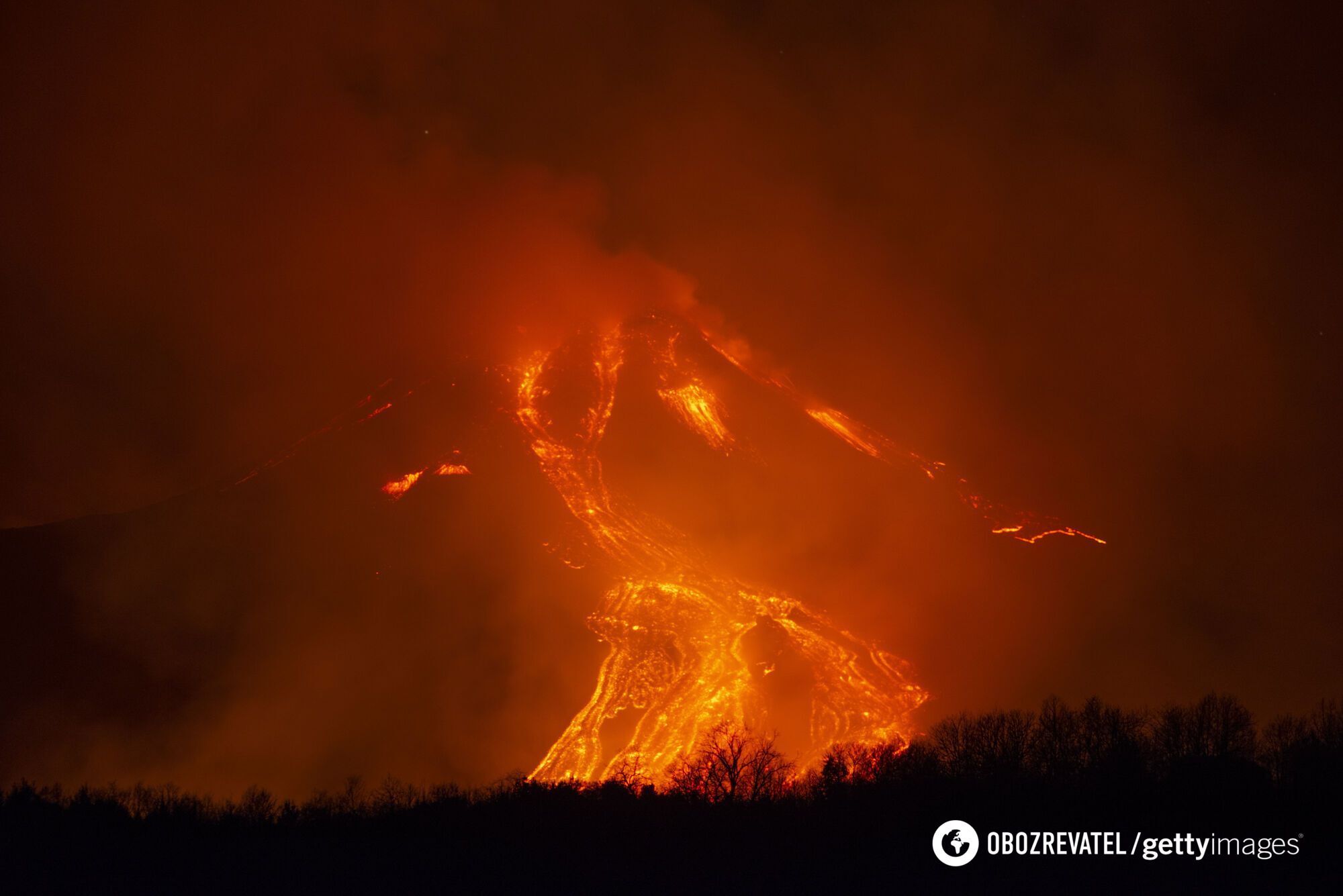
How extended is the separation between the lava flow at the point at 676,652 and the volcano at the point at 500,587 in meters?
0.15

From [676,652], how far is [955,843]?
92.0ft

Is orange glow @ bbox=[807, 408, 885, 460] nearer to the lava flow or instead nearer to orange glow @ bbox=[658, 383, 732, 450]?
orange glow @ bbox=[658, 383, 732, 450]

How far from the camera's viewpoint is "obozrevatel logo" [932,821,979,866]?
18.7 m

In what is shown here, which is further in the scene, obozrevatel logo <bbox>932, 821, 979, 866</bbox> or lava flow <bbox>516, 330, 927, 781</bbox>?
lava flow <bbox>516, 330, 927, 781</bbox>

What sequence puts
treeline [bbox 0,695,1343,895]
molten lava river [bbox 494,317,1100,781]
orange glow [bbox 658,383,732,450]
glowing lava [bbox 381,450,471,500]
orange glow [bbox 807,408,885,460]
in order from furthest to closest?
orange glow [bbox 807,408,885,460], orange glow [bbox 658,383,732,450], glowing lava [bbox 381,450,471,500], molten lava river [bbox 494,317,1100,781], treeline [bbox 0,695,1343,895]

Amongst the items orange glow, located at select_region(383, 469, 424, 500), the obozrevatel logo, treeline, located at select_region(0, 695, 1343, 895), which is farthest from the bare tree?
orange glow, located at select_region(383, 469, 424, 500)

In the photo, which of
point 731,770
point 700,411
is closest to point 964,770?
point 731,770

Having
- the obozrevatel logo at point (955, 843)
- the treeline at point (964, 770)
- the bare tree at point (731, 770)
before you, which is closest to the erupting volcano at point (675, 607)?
the bare tree at point (731, 770)

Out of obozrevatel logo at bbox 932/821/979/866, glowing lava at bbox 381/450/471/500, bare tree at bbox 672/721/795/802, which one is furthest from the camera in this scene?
glowing lava at bbox 381/450/471/500

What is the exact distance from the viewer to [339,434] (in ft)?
233

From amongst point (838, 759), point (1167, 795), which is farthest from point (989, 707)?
point (1167, 795)

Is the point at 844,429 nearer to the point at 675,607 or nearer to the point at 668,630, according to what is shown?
the point at 675,607

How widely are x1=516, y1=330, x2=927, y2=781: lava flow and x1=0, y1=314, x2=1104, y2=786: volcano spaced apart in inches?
6.0

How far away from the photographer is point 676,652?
47375 millimetres
